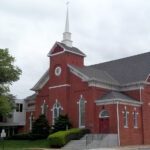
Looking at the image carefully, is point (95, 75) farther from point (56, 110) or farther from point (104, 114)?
point (56, 110)

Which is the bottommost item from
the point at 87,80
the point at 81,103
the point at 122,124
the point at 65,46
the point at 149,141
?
the point at 149,141

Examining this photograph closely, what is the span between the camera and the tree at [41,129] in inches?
1564

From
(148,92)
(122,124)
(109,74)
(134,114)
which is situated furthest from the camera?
(109,74)

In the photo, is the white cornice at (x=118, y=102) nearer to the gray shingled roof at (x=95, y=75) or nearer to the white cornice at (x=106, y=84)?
the white cornice at (x=106, y=84)

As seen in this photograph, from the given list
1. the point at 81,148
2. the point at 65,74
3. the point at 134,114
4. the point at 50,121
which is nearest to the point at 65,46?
the point at 65,74

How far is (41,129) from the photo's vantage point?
132 ft

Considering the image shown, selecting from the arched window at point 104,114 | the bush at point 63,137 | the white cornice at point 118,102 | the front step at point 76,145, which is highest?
the white cornice at point 118,102

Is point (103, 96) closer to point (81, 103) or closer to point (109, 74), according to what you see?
point (81, 103)

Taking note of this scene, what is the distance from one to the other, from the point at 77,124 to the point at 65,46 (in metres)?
11.5

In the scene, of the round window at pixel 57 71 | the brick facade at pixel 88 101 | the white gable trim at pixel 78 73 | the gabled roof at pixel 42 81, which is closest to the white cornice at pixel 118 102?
the brick facade at pixel 88 101

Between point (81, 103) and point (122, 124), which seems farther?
point (81, 103)

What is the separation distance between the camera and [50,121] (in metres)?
43.2

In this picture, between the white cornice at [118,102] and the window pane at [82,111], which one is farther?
the window pane at [82,111]

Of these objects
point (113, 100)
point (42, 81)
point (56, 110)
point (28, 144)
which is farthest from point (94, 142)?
point (42, 81)
